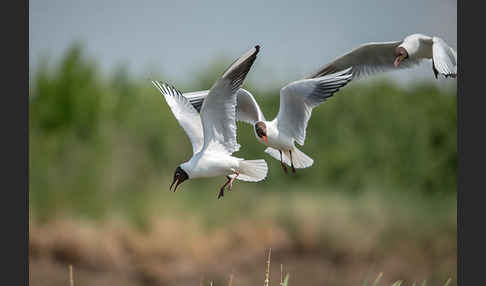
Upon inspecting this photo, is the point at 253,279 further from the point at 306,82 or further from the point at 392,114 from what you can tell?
the point at 306,82

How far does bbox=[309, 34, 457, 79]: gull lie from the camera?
348cm

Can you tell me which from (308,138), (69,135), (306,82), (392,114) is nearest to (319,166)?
(308,138)

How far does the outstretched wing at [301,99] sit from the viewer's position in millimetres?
3393

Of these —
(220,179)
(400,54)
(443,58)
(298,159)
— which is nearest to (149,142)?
(220,179)

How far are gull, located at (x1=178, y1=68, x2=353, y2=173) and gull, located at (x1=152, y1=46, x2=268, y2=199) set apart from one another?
168mm

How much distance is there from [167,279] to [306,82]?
2.88 m

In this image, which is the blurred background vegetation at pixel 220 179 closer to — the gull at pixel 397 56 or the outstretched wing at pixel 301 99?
the gull at pixel 397 56

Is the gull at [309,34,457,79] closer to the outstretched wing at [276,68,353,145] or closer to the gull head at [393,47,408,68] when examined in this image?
the gull head at [393,47,408,68]

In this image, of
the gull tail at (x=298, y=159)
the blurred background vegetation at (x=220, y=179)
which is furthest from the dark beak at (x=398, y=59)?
the blurred background vegetation at (x=220, y=179)

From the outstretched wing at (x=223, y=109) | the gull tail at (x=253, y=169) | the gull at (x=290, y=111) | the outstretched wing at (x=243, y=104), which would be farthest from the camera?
the outstretched wing at (x=243, y=104)

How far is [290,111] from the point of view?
3.50m

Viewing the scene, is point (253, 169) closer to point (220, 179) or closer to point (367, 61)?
point (367, 61)

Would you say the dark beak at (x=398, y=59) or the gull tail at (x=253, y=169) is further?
the dark beak at (x=398, y=59)

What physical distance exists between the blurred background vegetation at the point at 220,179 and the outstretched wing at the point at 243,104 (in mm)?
1800
